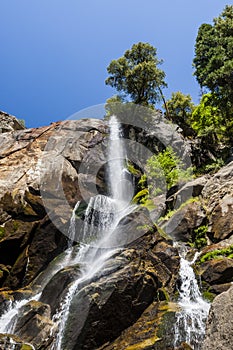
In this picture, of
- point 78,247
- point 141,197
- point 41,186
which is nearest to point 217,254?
point 78,247

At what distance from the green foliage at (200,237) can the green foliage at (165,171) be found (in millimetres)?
6911

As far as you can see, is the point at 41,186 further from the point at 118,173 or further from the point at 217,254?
the point at 217,254

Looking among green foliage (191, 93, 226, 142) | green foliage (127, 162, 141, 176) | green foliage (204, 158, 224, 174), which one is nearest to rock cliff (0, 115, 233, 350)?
green foliage (127, 162, 141, 176)

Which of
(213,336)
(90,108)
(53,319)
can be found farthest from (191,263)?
(90,108)

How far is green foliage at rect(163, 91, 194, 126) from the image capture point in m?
41.2

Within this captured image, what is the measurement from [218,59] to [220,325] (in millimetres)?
24714

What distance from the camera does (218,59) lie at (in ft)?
83.6

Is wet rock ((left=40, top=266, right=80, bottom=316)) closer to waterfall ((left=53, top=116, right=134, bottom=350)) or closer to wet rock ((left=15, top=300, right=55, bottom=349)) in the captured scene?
waterfall ((left=53, top=116, right=134, bottom=350))

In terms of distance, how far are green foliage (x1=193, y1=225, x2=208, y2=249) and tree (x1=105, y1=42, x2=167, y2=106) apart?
63.6 ft

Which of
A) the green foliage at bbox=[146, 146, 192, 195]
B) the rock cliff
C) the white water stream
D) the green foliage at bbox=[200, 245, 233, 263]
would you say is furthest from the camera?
the green foliage at bbox=[146, 146, 192, 195]

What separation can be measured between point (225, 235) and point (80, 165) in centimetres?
1301

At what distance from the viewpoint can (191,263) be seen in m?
15.6

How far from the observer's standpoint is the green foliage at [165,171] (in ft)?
84.1

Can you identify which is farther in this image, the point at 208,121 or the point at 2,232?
the point at 208,121
